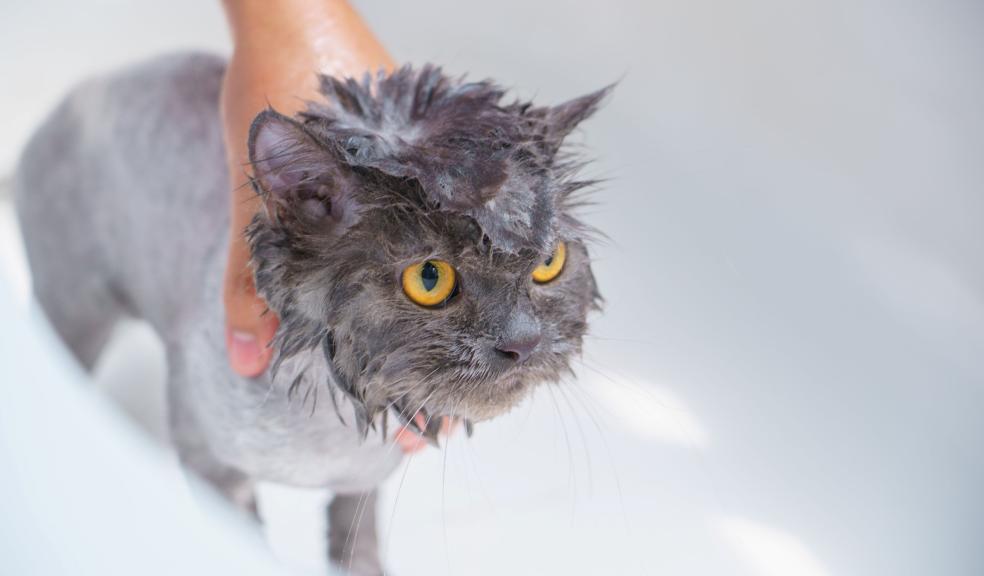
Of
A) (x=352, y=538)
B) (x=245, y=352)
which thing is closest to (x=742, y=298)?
(x=352, y=538)

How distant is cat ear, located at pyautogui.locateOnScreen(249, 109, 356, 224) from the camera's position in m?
0.51

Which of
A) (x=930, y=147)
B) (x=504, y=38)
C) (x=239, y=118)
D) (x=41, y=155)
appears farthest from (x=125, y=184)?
(x=930, y=147)

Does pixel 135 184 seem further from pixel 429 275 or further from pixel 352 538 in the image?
pixel 429 275

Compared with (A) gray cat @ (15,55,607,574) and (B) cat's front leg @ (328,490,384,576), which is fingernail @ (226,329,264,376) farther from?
(B) cat's front leg @ (328,490,384,576)

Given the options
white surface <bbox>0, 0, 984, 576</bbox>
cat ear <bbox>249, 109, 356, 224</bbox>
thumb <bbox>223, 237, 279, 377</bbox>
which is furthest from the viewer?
white surface <bbox>0, 0, 984, 576</bbox>

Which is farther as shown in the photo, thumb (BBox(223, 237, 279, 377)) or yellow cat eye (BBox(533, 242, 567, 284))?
thumb (BBox(223, 237, 279, 377))

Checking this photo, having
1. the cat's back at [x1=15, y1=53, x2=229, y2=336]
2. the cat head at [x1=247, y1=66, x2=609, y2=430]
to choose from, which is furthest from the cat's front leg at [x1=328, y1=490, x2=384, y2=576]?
the cat head at [x1=247, y1=66, x2=609, y2=430]

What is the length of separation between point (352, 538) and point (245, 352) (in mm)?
355

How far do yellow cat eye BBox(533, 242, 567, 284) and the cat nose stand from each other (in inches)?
2.0

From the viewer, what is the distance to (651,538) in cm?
105

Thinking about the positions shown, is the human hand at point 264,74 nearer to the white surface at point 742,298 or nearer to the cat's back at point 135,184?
the cat's back at point 135,184

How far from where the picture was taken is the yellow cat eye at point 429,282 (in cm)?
54

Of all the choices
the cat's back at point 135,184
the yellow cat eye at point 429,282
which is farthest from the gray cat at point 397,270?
the cat's back at point 135,184

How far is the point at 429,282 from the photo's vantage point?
0.55 meters
